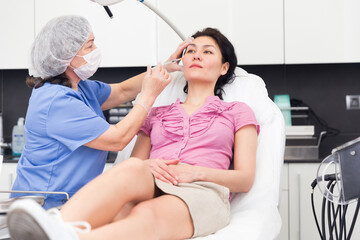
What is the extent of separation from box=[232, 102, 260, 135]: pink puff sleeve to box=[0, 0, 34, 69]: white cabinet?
4.83 ft

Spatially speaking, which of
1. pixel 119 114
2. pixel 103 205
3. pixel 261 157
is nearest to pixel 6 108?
pixel 119 114

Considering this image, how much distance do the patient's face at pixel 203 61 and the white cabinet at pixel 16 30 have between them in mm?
1215

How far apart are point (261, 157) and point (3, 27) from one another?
177 cm

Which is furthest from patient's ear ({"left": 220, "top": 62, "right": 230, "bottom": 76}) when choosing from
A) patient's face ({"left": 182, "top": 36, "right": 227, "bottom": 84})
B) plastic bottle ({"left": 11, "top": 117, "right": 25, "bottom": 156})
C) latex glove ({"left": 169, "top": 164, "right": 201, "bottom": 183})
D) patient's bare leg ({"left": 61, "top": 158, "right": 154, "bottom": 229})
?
plastic bottle ({"left": 11, "top": 117, "right": 25, "bottom": 156})

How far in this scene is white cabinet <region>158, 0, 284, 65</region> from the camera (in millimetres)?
2736

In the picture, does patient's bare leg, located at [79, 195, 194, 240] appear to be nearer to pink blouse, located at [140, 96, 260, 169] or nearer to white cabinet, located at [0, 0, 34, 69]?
pink blouse, located at [140, 96, 260, 169]

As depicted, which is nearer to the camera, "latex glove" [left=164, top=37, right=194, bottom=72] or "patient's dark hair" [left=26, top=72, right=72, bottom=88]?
"patient's dark hair" [left=26, top=72, right=72, bottom=88]

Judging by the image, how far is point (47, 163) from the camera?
1794 mm

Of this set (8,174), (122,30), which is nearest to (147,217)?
(8,174)

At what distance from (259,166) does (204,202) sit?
421mm

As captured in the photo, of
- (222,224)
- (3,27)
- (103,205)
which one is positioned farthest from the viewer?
(3,27)

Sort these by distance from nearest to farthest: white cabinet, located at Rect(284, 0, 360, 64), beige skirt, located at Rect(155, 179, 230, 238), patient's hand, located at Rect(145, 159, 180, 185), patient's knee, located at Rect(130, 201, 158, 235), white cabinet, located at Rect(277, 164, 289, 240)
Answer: patient's knee, located at Rect(130, 201, 158, 235), beige skirt, located at Rect(155, 179, 230, 238), patient's hand, located at Rect(145, 159, 180, 185), white cabinet, located at Rect(277, 164, 289, 240), white cabinet, located at Rect(284, 0, 360, 64)

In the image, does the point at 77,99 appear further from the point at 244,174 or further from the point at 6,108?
the point at 6,108

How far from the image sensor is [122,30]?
2.87 metres
